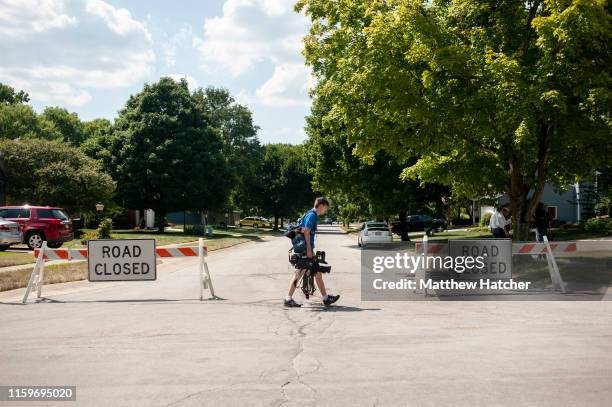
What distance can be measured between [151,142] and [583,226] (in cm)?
3387

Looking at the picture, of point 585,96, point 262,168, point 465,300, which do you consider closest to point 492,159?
point 585,96

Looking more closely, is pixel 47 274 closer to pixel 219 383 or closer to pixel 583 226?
pixel 219 383

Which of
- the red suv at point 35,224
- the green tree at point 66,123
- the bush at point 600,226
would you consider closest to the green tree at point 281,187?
the green tree at point 66,123

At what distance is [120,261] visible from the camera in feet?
41.1

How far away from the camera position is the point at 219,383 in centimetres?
582

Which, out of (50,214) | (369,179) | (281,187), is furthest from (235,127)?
(50,214)

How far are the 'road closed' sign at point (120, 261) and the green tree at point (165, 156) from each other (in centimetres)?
3826

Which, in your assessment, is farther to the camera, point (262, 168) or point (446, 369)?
point (262, 168)

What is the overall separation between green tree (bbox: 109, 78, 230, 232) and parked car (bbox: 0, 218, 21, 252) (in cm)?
2579

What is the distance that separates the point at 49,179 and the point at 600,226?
33.8m

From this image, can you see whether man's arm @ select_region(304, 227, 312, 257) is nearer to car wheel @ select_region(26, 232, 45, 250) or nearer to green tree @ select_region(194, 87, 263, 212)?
car wheel @ select_region(26, 232, 45, 250)

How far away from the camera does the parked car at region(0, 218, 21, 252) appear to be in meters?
23.8

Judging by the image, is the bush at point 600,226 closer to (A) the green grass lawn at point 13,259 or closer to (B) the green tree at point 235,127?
(A) the green grass lawn at point 13,259

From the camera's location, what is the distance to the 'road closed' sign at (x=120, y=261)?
12.5 metres
